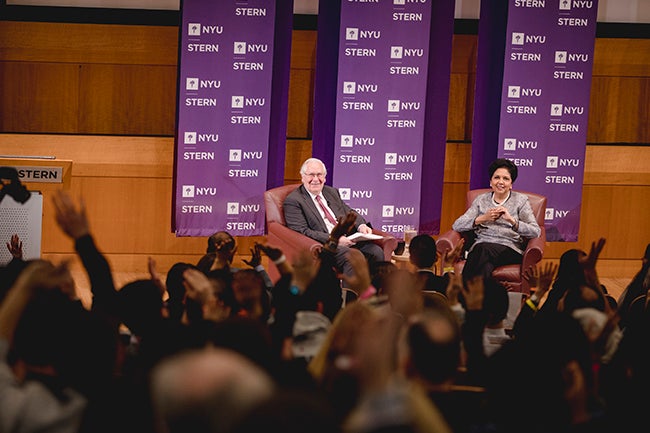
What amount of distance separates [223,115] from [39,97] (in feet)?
6.45

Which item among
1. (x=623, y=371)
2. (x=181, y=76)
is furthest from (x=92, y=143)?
(x=623, y=371)

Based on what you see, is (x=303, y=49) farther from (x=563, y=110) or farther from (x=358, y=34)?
(x=563, y=110)

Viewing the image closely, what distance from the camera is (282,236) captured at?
686 cm

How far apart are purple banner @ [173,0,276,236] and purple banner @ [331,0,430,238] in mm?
602

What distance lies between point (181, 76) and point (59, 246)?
190cm

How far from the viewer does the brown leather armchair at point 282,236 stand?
21.8 ft

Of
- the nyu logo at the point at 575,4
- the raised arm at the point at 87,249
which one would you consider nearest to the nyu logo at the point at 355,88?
the nyu logo at the point at 575,4

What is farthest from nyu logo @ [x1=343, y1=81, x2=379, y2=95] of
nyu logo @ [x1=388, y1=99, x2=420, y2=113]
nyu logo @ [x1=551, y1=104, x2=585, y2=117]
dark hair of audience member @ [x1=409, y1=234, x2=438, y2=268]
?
dark hair of audience member @ [x1=409, y1=234, x2=438, y2=268]

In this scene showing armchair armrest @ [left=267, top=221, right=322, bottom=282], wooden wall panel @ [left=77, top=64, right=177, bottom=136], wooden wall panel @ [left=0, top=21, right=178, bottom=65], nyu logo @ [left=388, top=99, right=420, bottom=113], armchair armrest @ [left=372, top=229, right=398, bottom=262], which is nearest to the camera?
armchair armrest @ [left=267, top=221, right=322, bottom=282]

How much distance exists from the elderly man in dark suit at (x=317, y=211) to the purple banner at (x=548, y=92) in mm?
1532

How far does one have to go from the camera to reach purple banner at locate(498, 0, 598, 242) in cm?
767

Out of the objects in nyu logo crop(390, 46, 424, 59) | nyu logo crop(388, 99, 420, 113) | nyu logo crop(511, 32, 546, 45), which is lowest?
nyu logo crop(388, 99, 420, 113)

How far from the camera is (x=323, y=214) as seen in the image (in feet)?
23.0

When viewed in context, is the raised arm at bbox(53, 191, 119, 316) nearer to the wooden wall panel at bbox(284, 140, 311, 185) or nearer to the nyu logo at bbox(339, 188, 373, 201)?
the nyu logo at bbox(339, 188, 373, 201)
